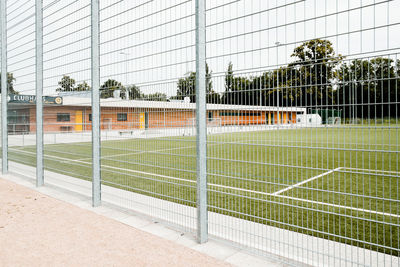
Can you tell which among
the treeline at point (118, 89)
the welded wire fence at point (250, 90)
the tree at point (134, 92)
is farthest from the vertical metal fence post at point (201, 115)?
the tree at point (134, 92)

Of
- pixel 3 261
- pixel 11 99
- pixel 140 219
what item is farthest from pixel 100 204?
pixel 11 99

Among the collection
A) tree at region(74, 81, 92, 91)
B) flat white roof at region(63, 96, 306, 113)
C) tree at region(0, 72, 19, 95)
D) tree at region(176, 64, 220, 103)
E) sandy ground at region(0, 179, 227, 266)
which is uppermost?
tree at region(0, 72, 19, 95)

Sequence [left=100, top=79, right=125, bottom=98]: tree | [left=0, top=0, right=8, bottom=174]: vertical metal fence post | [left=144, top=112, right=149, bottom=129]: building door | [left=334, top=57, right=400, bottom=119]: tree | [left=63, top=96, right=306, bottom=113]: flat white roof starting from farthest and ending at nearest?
[left=0, top=0, right=8, bottom=174]: vertical metal fence post, [left=100, top=79, right=125, bottom=98]: tree, [left=144, top=112, right=149, bottom=129]: building door, [left=63, top=96, right=306, bottom=113]: flat white roof, [left=334, top=57, right=400, bottom=119]: tree

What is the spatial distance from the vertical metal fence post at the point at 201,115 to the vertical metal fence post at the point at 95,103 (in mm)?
2230

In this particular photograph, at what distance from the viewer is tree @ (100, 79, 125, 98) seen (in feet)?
15.4

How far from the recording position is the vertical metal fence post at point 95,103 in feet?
15.9

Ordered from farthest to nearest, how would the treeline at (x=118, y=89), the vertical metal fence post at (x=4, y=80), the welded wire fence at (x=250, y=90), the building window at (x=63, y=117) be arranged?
the vertical metal fence post at (x=4, y=80) → the building window at (x=63, y=117) → the treeline at (x=118, y=89) → the welded wire fence at (x=250, y=90)

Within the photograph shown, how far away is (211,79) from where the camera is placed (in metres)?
3.39

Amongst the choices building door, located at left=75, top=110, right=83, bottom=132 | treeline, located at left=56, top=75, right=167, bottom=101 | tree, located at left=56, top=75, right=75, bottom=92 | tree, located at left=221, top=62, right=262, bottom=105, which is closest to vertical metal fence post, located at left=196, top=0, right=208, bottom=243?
tree, located at left=221, top=62, right=262, bottom=105

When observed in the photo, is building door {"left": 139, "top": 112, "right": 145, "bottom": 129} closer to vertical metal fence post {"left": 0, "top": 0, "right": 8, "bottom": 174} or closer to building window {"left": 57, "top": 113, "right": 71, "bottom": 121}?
building window {"left": 57, "top": 113, "right": 71, "bottom": 121}

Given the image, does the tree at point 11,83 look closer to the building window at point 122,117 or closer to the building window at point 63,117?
the building window at point 63,117

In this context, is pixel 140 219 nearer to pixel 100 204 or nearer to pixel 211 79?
pixel 100 204

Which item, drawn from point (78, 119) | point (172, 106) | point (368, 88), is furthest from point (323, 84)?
point (78, 119)

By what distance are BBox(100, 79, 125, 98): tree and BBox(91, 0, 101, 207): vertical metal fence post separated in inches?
4.9
